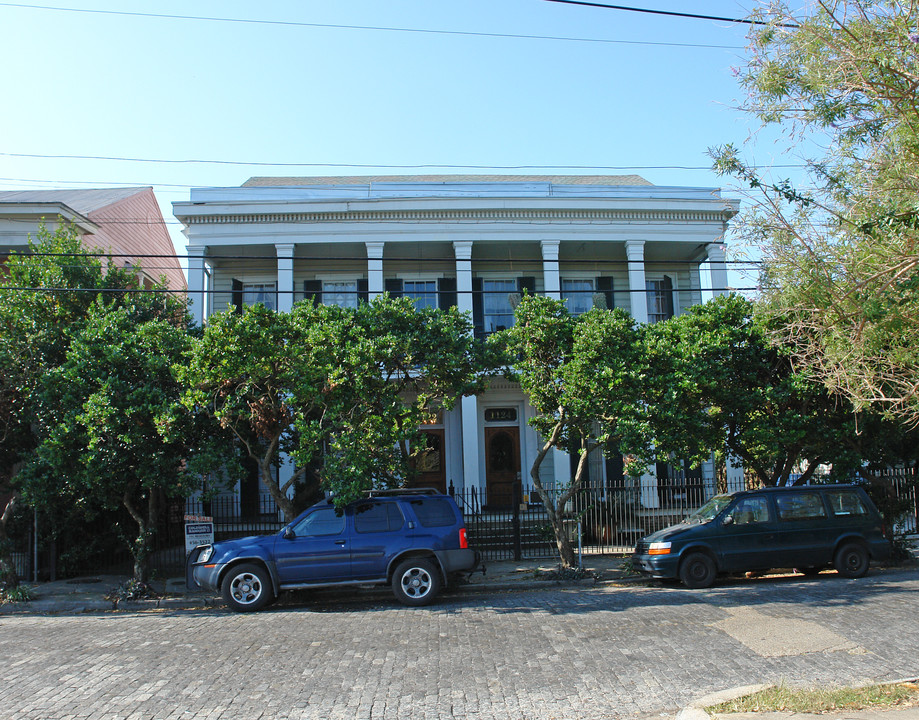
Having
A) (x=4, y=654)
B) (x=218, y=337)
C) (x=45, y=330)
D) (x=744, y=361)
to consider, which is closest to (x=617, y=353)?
(x=744, y=361)

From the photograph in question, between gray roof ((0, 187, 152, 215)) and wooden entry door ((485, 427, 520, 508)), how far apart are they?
1394 centimetres

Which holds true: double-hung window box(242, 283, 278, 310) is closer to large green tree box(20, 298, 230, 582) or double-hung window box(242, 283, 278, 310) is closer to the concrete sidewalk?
large green tree box(20, 298, 230, 582)

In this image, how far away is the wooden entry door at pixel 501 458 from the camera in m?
20.5

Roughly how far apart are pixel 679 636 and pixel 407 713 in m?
3.69

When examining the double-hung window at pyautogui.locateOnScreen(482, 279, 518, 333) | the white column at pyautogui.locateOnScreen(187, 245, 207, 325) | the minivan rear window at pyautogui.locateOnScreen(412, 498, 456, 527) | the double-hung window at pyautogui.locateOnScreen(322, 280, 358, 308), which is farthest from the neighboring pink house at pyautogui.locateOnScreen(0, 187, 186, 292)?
the double-hung window at pyautogui.locateOnScreen(482, 279, 518, 333)

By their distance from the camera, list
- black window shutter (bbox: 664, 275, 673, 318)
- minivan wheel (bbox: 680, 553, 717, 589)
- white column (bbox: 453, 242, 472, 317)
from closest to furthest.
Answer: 1. minivan wheel (bbox: 680, 553, 717, 589)
2. white column (bbox: 453, 242, 472, 317)
3. black window shutter (bbox: 664, 275, 673, 318)

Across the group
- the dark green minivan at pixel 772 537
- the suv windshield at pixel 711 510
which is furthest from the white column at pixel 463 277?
the dark green minivan at pixel 772 537

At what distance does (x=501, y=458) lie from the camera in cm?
2081

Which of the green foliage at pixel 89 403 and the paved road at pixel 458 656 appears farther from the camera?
the green foliage at pixel 89 403

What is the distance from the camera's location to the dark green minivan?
11.8 meters

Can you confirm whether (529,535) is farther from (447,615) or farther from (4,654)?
(4,654)

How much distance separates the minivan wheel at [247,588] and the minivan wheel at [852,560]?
960cm

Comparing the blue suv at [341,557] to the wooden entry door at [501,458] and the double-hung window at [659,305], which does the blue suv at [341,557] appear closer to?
the wooden entry door at [501,458]

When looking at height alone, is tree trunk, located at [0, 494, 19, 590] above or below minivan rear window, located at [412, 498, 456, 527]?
below
